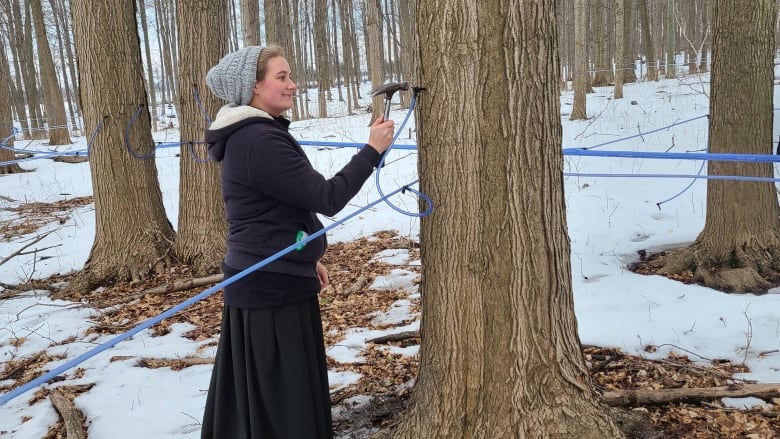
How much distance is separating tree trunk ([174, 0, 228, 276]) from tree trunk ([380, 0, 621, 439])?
3.93m

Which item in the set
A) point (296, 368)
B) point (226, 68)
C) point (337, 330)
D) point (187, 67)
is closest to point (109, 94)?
point (187, 67)

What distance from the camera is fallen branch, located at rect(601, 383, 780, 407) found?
270 centimetres

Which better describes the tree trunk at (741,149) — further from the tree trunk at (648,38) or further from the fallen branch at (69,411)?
the tree trunk at (648,38)

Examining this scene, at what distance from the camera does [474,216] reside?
81.7 inches

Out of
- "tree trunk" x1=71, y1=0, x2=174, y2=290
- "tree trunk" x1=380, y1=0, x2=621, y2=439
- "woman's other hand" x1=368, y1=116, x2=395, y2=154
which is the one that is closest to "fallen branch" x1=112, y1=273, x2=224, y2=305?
"tree trunk" x1=71, y1=0, x2=174, y2=290

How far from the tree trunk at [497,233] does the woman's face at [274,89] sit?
0.52 meters

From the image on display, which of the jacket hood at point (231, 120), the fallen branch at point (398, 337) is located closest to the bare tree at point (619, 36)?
the fallen branch at point (398, 337)

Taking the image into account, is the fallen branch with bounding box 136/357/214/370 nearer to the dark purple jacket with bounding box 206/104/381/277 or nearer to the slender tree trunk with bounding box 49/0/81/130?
the dark purple jacket with bounding box 206/104/381/277

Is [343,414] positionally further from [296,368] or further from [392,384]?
[296,368]

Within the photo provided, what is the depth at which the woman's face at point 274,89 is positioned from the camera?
210cm

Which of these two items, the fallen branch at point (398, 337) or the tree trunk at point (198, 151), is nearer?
the fallen branch at point (398, 337)

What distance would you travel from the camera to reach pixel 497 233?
2068mm

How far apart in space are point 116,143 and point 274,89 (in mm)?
4049

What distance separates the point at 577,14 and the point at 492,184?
472 inches
